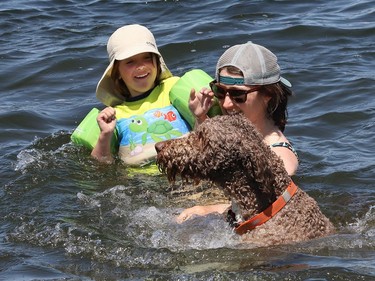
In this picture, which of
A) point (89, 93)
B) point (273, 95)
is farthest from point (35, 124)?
point (273, 95)

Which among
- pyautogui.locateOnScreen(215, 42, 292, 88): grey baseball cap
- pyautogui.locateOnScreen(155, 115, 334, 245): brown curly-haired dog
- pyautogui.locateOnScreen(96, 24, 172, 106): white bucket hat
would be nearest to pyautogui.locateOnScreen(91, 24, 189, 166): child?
pyautogui.locateOnScreen(96, 24, 172, 106): white bucket hat

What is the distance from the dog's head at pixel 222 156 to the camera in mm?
6336

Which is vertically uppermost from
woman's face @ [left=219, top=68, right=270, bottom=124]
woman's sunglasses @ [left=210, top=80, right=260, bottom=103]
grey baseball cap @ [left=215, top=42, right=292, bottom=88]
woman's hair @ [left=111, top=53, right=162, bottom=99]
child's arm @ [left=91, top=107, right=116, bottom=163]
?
grey baseball cap @ [left=215, top=42, right=292, bottom=88]

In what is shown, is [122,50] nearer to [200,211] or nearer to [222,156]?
[200,211]

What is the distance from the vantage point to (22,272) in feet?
23.1

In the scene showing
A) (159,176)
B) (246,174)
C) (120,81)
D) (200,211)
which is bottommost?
(159,176)

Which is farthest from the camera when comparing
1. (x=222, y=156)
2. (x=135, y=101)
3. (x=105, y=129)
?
(x=135, y=101)

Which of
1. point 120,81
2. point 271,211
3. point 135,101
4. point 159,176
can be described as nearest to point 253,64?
point 271,211

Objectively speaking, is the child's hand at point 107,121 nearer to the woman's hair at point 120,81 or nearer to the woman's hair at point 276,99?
the woman's hair at point 120,81

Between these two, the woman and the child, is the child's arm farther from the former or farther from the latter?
the woman

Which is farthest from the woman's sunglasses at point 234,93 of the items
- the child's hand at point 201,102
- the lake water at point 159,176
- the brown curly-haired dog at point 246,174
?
the brown curly-haired dog at point 246,174

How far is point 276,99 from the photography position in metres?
7.96

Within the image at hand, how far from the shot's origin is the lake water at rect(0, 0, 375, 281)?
698 cm

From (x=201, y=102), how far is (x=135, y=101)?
1.33 meters
